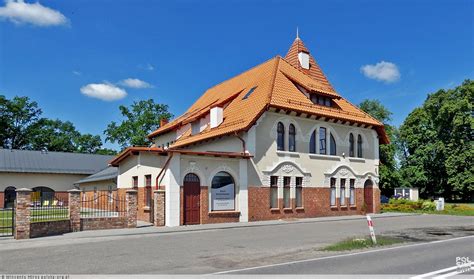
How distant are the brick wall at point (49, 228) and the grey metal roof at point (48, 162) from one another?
92.6ft

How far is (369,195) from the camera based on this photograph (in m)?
31.1

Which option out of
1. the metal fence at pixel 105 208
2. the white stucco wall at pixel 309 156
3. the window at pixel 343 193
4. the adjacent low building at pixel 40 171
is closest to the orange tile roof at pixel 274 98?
the white stucco wall at pixel 309 156

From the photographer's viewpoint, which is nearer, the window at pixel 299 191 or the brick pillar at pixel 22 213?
the brick pillar at pixel 22 213

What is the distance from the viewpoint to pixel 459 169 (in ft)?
173

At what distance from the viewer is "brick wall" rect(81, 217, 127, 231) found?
18.8 m

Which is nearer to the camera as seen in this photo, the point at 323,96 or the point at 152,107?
the point at 323,96

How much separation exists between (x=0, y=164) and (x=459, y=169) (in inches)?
2010

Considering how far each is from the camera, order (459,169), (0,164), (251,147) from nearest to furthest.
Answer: (251,147), (0,164), (459,169)

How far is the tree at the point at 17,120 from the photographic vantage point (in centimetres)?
6412

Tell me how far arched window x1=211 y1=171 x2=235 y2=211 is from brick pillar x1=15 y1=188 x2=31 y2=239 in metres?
9.27

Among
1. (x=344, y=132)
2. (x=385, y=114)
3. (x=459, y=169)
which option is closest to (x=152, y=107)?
(x=385, y=114)

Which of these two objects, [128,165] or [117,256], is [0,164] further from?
[117,256]

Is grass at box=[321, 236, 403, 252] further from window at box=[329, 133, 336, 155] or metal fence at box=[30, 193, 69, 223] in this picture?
window at box=[329, 133, 336, 155]

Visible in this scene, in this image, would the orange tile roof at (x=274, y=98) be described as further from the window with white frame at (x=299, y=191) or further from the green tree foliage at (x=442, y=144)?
the green tree foliage at (x=442, y=144)
